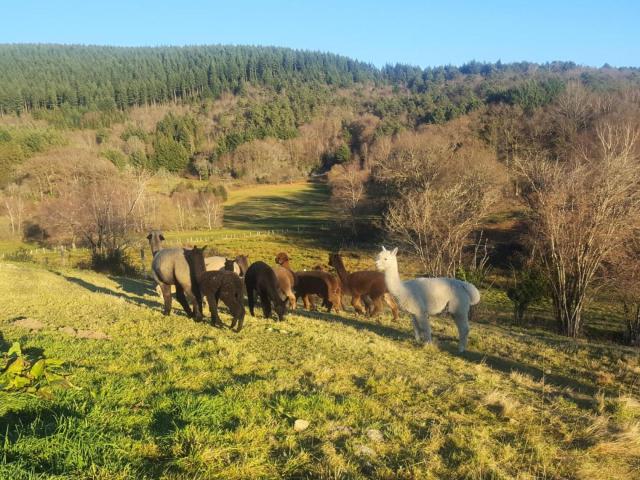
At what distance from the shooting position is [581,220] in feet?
66.2

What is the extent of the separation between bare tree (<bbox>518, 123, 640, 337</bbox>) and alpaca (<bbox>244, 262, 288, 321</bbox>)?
14.8 metres

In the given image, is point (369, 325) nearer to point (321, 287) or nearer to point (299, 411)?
point (321, 287)

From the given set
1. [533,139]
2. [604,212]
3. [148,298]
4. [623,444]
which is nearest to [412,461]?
[623,444]

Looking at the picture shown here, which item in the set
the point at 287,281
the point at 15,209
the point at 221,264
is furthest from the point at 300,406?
the point at 15,209

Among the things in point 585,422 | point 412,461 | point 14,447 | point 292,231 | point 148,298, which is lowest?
point 292,231

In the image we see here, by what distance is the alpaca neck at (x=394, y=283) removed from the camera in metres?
9.85

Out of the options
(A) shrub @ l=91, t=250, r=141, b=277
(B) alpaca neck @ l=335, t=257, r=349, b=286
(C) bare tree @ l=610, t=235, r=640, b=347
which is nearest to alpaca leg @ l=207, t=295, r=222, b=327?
(B) alpaca neck @ l=335, t=257, r=349, b=286

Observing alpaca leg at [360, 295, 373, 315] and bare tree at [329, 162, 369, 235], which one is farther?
bare tree at [329, 162, 369, 235]

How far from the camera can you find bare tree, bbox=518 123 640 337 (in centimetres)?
1941

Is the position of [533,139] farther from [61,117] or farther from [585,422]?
[61,117]

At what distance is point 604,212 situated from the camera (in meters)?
19.5

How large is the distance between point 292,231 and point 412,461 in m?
67.0

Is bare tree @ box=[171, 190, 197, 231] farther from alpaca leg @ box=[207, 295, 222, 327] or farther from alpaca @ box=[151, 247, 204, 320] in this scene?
alpaca leg @ box=[207, 295, 222, 327]

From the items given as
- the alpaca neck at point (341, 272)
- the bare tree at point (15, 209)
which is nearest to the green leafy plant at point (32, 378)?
the alpaca neck at point (341, 272)
